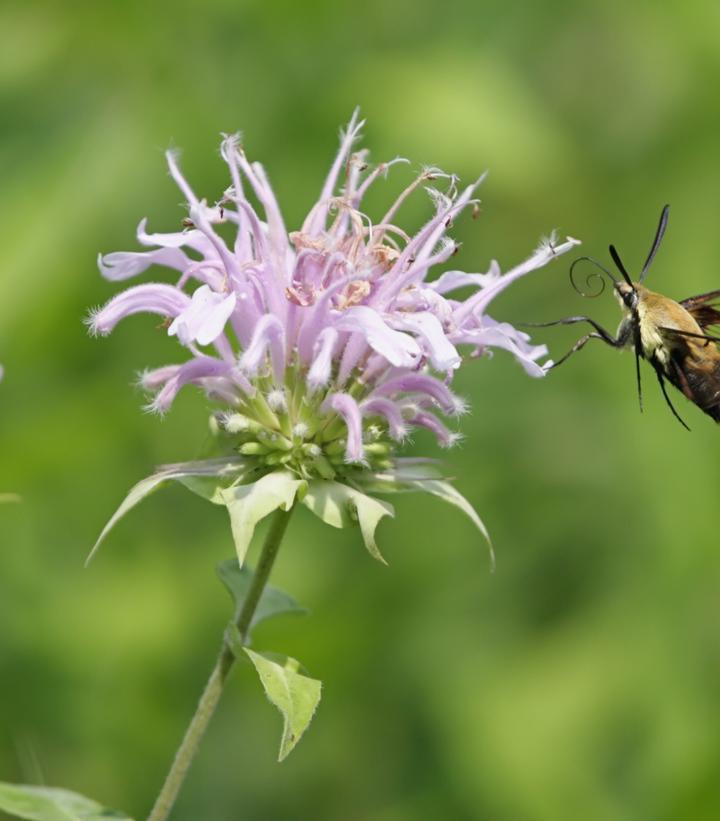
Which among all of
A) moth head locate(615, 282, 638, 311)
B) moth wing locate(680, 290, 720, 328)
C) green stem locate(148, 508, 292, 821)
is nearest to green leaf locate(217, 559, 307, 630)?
green stem locate(148, 508, 292, 821)

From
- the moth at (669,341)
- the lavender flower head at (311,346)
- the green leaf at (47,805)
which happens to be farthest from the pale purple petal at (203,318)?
the moth at (669,341)

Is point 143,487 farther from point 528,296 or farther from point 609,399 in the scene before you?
point 528,296

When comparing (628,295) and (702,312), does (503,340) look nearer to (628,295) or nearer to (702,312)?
(628,295)

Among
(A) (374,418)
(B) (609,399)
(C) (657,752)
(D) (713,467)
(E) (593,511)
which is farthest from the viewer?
(E) (593,511)

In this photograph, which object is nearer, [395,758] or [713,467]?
[713,467]

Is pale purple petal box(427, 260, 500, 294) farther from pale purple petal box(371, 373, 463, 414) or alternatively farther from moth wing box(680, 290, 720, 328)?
moth wing box(680, 290, 720, 328)

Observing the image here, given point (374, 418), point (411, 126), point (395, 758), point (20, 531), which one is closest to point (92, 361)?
point (20, 531)
